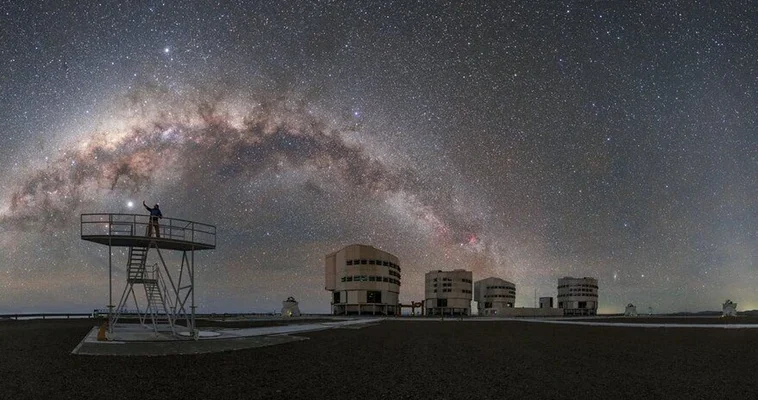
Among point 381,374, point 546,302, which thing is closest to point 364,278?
point 381,374

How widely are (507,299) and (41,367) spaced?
13314cm

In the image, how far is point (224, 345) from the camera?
19.1m

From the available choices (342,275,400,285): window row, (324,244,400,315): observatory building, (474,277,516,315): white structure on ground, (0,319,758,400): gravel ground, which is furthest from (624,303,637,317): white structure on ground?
(0,319,758,400): gravel ground

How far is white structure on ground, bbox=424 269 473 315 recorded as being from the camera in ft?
368

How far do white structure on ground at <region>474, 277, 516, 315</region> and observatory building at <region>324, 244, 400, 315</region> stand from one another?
60.2 m

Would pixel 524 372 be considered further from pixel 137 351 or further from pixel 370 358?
pixel 137 351

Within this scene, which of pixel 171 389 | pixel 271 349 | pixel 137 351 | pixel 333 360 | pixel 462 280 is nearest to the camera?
pixel 171 389

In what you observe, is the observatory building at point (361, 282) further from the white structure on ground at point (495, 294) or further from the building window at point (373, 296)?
the white structure on ground at point (495, 294)

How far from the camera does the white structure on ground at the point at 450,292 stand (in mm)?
112062

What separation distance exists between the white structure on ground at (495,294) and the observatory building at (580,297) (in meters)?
16.4

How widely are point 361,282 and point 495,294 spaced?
69249mm

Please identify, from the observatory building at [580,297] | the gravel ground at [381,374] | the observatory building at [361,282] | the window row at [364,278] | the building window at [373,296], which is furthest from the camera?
the observatory building at [580,297]

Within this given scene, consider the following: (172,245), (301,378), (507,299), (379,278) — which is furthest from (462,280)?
(301,378)

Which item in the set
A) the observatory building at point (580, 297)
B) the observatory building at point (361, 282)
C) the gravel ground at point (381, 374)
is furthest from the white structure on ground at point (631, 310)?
the gravel ground at point (381, 374)
